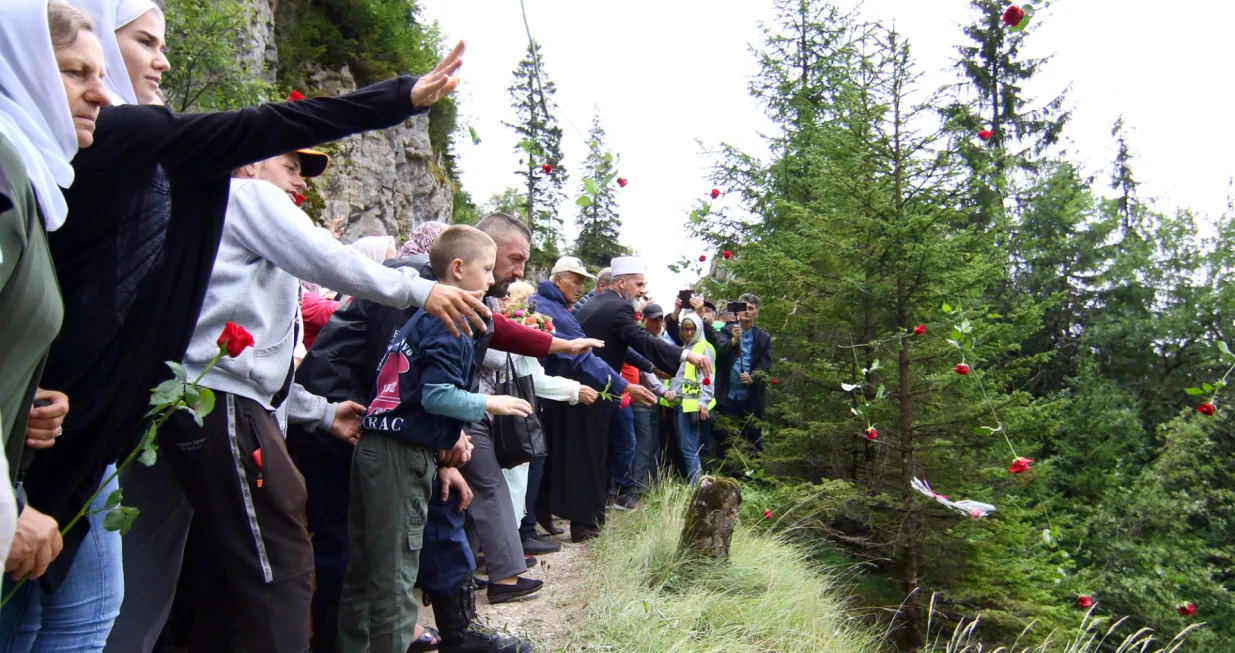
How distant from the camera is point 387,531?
326cm

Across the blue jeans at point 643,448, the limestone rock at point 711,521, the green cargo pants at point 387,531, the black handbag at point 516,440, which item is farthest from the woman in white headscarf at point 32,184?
the blue jeans at point 643,448

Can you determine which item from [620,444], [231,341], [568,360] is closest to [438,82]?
[231,341]

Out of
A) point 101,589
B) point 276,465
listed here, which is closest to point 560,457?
point 276,465

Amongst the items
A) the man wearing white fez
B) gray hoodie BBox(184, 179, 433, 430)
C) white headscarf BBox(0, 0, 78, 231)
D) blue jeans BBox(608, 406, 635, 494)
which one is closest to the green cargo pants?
gray hoodie BBox(184, 179, 433, 430)

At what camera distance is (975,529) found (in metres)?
7.94

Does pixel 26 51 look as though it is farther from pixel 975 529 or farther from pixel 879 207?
pixel 975 529

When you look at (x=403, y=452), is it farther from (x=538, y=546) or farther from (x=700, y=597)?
(x=538, y=546)

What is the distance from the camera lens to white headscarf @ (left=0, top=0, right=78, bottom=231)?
147 centimetres

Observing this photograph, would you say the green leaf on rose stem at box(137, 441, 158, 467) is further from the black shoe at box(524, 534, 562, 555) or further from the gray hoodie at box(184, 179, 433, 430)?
the black shoe at box(524, 534, 562, 555)

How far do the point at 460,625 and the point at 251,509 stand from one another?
1.48 m

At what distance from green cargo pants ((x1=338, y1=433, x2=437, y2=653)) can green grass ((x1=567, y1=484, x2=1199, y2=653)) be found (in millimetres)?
1353

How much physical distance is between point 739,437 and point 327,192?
1274 cm

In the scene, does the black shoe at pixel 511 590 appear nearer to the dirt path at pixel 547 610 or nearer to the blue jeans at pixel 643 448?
the dirt path at pixel 547 610

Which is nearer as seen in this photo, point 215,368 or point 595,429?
point 215,368
